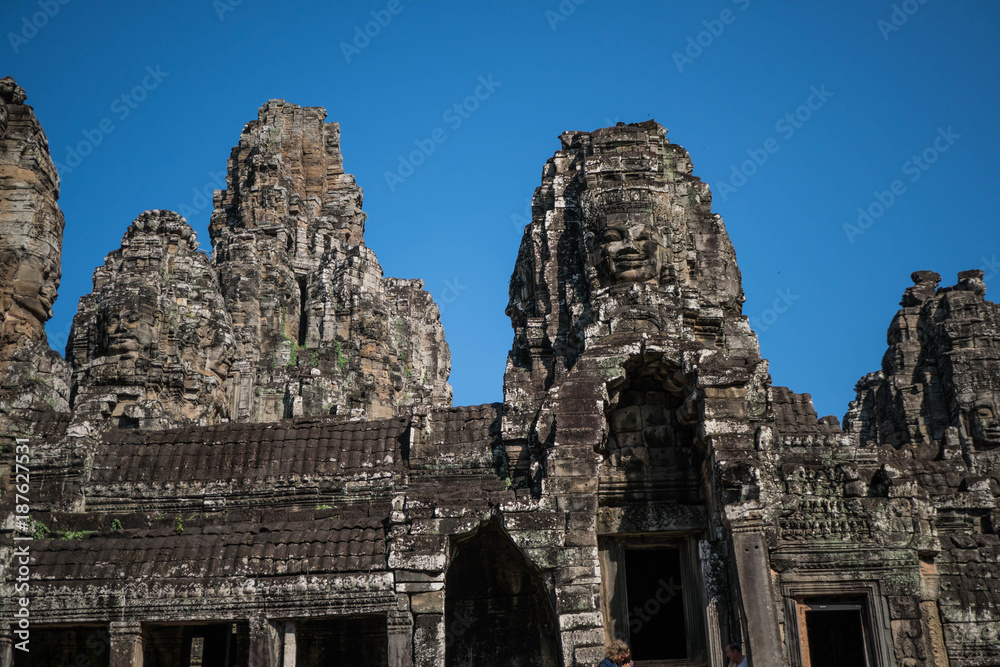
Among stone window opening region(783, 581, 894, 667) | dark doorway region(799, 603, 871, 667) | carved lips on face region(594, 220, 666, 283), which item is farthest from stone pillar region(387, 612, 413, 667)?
dark doorway region(799, 603, 871, 667)

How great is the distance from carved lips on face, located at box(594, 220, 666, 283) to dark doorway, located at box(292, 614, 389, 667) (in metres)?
6.30

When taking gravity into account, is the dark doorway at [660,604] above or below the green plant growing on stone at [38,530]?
below

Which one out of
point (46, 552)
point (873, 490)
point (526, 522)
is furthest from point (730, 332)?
point (46, 552)

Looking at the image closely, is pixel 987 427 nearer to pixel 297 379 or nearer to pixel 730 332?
pixel 730 332

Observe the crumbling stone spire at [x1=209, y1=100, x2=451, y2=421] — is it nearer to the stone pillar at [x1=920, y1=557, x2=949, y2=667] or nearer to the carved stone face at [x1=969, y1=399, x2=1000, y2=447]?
the stone pillar at [x1=920, y1=557, x2=949, y2=667]

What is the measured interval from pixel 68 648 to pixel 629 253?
32.8 ft

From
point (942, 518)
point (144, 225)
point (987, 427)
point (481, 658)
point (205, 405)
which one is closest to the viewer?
point (481, 658)

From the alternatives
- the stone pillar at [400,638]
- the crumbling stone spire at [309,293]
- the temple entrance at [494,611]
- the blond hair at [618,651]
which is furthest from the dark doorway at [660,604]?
the crumbling stone spire at [309,293]

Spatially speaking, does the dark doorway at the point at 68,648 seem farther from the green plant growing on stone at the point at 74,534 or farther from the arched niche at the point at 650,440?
the arched niche at the point at 650,440

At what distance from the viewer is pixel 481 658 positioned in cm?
1377

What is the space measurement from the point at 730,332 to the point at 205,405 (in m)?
11.7

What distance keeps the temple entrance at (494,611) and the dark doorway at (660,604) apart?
6.55 ft

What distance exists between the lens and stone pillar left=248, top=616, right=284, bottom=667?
11.9 m

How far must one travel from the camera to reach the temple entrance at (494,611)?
1373cm
